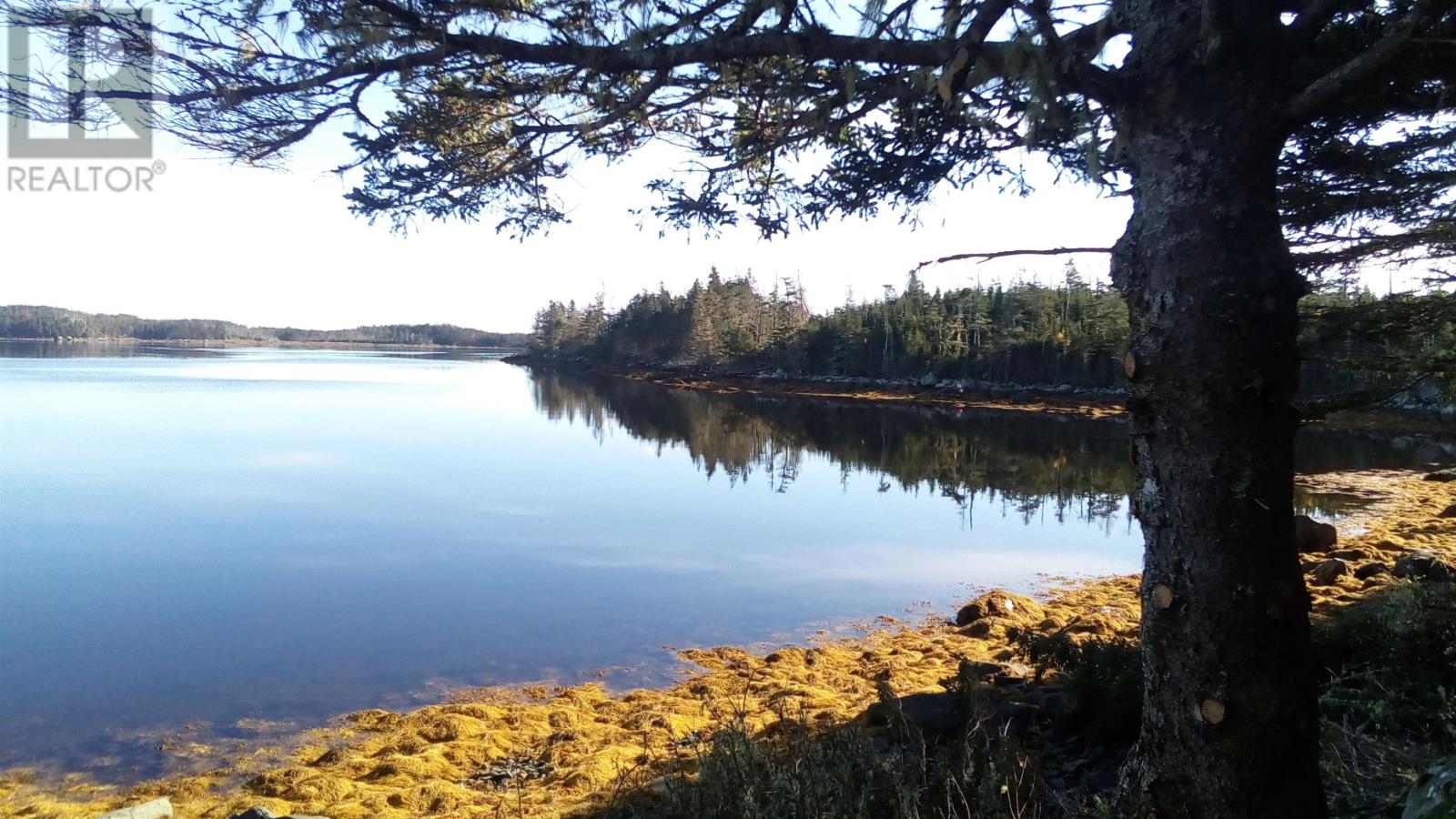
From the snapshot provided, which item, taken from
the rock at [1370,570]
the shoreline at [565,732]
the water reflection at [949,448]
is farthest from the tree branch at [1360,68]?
the water reflection at [949,448]

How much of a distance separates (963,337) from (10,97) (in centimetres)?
5541

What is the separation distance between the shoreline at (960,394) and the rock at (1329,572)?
915 inches

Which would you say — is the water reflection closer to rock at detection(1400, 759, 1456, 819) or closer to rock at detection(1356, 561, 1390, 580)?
rock at detection(1356, 561, 1390, 580)

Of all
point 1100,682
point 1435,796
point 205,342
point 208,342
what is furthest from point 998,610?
point 208,342

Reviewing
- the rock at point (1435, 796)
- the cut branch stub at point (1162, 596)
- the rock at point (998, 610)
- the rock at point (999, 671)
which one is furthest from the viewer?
the rock at point (998, 610)

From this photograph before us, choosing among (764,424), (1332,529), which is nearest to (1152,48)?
(1332,529)

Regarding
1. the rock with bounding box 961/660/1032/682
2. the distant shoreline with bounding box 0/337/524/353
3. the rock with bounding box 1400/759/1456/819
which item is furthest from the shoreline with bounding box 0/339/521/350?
the rock with bounding box 1400/759/1456/819

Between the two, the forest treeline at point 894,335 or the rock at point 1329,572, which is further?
the forest treeline at point 894,335

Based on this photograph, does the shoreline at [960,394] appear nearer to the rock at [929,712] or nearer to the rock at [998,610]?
the rock at [998,610]

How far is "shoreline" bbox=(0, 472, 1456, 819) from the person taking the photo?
199 inches

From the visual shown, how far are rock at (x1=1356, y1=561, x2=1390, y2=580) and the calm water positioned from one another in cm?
324

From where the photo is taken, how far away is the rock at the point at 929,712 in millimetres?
4484

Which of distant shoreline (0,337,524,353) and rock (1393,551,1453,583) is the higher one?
distant shoreline (0,337,524,353)

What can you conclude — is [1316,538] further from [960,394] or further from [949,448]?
[960,394]
